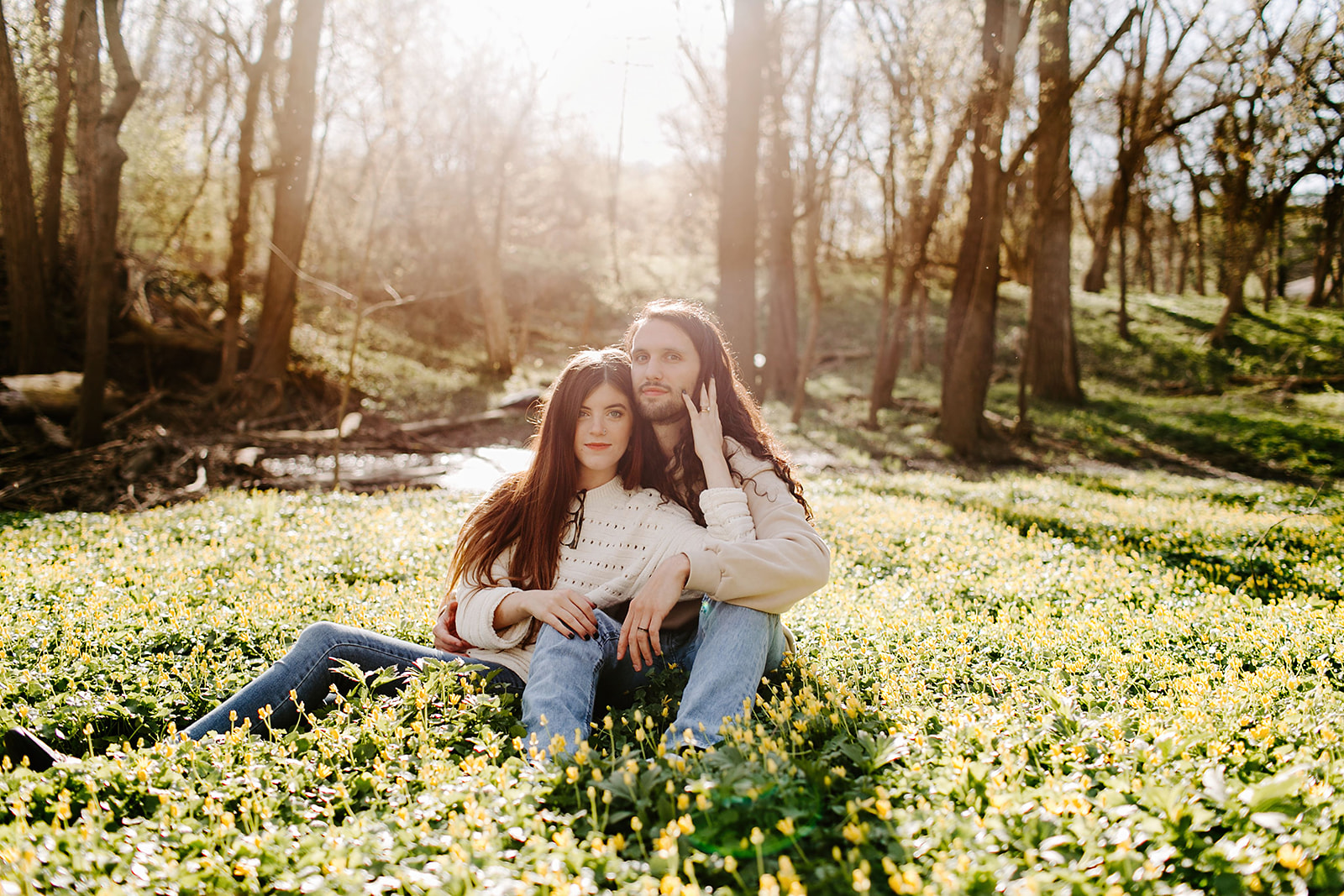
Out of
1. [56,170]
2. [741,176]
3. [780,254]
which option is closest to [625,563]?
[741,176]

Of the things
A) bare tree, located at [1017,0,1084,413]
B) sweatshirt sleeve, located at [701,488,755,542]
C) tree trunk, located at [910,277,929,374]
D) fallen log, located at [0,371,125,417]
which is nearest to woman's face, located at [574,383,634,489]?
sweatshirt sleeve, located at [701,488,755,542]

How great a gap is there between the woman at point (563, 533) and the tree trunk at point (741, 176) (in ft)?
32.9

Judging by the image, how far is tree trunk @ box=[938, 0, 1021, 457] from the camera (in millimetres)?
14508

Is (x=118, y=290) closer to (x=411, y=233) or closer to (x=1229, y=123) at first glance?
(x=411, y=233)

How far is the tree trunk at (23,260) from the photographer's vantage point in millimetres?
12469

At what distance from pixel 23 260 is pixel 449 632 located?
43.5 ft

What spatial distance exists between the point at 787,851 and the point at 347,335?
81.3 ft

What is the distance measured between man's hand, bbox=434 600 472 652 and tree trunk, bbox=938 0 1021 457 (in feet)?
42.0

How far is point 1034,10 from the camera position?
1448cm

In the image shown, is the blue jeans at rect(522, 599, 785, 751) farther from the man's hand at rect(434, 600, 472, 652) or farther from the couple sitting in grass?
the man's hand at rect(434, 600, 472, 652)

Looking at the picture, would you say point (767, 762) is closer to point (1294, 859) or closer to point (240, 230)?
point (1294, 859)

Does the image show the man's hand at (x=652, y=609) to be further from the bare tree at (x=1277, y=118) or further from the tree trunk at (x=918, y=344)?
the tree trunk at (x=918, y=344)

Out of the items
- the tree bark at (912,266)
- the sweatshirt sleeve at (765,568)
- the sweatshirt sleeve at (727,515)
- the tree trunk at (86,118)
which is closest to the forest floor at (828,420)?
the tree bark at (912,266)

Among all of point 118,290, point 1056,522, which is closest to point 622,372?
point 1056,522
